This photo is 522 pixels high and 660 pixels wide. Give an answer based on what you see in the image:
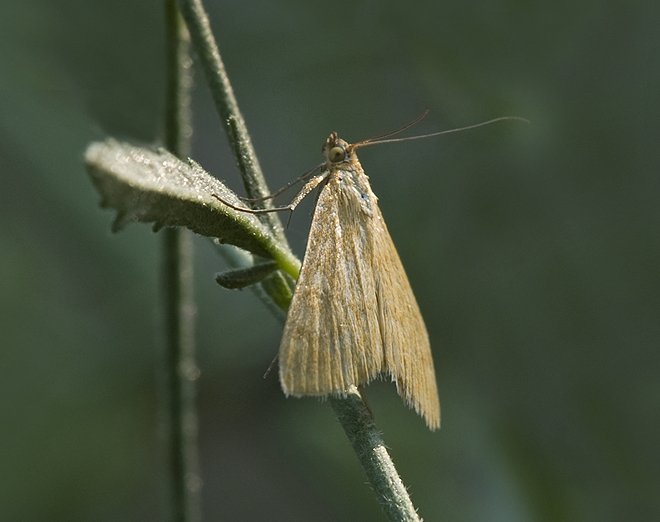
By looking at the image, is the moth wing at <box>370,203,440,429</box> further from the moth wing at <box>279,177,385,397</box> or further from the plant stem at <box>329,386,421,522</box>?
the plant stem at <box>329,386,421,522</box>

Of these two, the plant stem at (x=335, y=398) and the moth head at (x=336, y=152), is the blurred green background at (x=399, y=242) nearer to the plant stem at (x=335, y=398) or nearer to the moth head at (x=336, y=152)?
the moth head at (x=336, y=152)

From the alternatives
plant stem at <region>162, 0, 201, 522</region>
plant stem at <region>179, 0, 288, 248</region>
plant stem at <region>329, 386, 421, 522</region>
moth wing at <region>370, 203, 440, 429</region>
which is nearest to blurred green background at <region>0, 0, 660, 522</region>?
plant stem at <region>162, 0, 201, 522</region>

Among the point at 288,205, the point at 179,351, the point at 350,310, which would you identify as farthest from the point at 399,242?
the point at 350,310

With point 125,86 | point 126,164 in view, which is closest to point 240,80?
point 125,86

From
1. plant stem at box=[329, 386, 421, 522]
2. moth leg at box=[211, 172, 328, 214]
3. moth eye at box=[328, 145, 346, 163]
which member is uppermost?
moth eye at box=[328, 145, 346, 163]

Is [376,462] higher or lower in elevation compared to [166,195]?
lower

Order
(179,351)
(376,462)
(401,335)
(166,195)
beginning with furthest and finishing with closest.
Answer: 1. (179,351)
2. (401,335)
3. (376,462)
4. (166,195)

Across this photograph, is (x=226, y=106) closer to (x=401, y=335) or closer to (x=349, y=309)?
(x=349, y=309)
